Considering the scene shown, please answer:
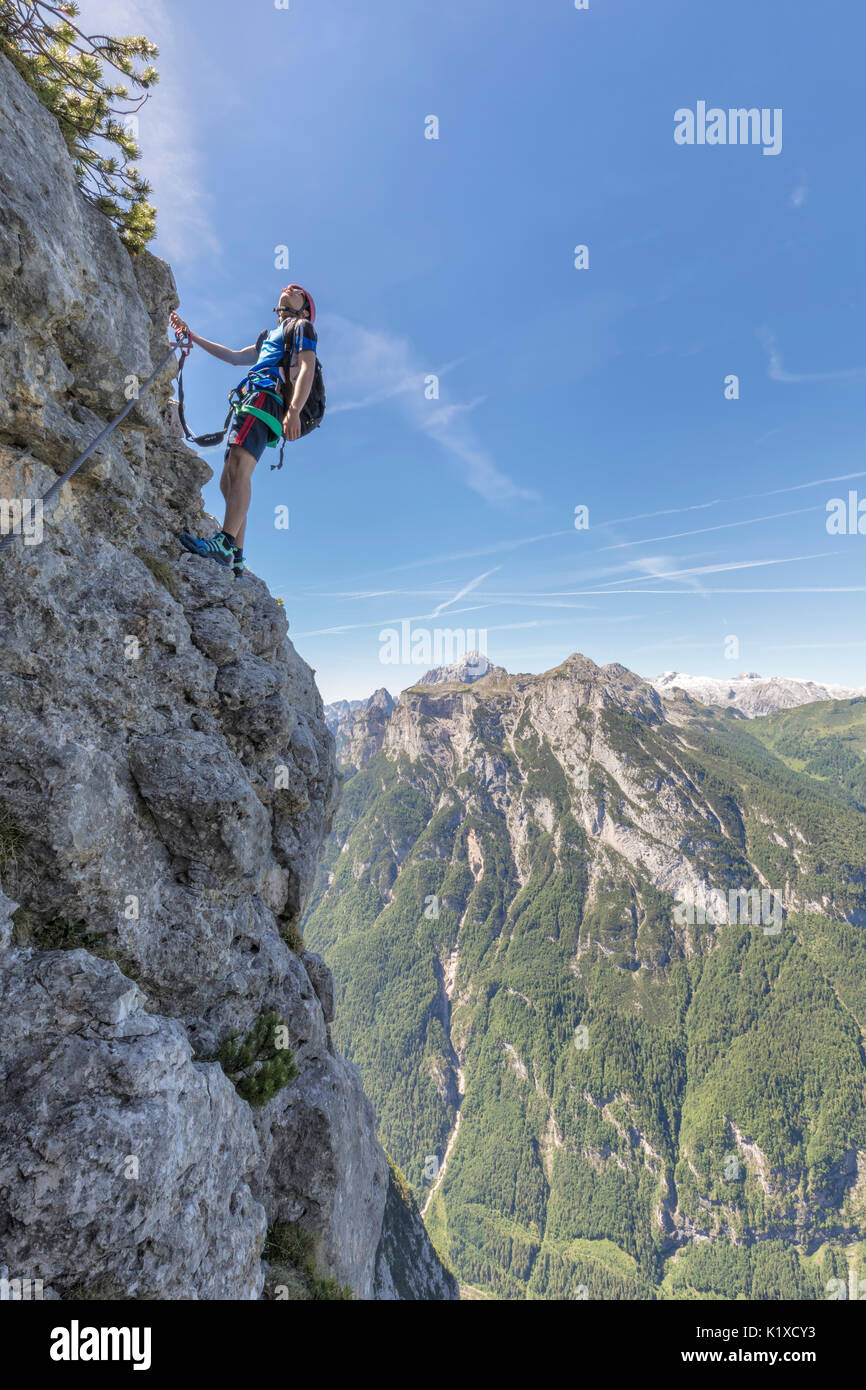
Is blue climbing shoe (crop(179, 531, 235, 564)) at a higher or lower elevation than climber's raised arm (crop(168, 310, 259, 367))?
lower

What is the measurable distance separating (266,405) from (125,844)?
845cm

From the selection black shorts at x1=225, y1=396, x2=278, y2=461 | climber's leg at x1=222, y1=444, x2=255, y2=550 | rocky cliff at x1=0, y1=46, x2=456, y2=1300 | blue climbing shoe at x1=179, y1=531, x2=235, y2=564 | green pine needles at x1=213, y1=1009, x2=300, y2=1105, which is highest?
black shorts at x1=225, y1=396, x2=278, y2=461

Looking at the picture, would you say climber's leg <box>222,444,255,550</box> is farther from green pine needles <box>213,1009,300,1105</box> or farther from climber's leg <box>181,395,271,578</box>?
green pine needles <box>213,1009,300,1105</box>

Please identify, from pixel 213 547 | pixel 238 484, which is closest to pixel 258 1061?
pixel 213 547

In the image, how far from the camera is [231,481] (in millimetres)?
10758

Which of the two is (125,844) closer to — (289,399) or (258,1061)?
(258,1061)

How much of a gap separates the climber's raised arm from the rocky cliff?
45 cm

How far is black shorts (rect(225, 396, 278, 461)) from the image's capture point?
10492 mm

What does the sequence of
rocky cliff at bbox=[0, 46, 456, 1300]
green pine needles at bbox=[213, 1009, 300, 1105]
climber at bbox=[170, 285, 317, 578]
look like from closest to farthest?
rocky cliff at bbox=[0, 46, 456, 1300]
green pine needles at bbox=[213, 1009, 300, 1105]
climber at bbox=[170, 285, 317, 578]

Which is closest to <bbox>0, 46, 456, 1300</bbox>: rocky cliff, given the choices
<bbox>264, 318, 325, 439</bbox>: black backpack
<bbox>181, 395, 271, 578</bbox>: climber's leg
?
<bbox>181, 395, 271, 578</bbox>: climber's leg

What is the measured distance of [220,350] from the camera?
475 inches

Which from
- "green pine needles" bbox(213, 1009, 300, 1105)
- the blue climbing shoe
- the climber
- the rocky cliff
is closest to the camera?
the rocky cliff
